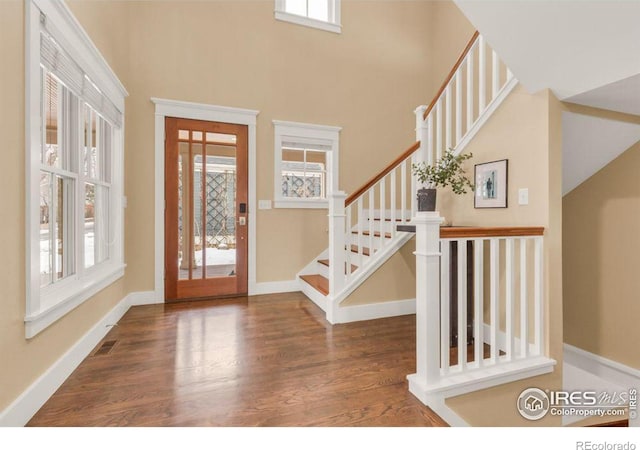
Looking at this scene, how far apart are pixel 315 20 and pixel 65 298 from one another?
13.4ft

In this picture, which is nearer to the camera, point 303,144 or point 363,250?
point 363,250

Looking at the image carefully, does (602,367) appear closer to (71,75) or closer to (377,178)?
(377,178)

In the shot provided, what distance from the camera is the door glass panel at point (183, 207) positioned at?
139 inches

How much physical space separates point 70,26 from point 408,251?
3145 millimetres

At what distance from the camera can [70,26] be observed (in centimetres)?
191

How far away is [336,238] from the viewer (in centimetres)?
285

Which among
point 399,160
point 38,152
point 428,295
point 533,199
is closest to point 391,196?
point 399,160

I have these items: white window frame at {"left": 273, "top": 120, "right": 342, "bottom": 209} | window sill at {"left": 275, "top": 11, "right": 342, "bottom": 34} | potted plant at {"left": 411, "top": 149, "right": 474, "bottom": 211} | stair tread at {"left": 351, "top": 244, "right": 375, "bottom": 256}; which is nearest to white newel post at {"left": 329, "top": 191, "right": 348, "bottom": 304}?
stair tread at {"left": 351, "top": 244, "right": 375, "bottom": 256}

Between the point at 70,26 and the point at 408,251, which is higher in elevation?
the point at 70,26

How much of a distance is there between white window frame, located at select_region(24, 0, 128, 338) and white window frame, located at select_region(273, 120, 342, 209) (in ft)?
5.86

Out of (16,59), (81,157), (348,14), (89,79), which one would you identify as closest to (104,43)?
(89,79)

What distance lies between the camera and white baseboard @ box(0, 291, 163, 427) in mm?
1401

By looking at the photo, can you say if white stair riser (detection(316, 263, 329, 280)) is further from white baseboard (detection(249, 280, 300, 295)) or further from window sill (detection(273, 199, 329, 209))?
window sill (detection(273, 199, 329, 209))

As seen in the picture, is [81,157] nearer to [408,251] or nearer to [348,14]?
[408,251]
